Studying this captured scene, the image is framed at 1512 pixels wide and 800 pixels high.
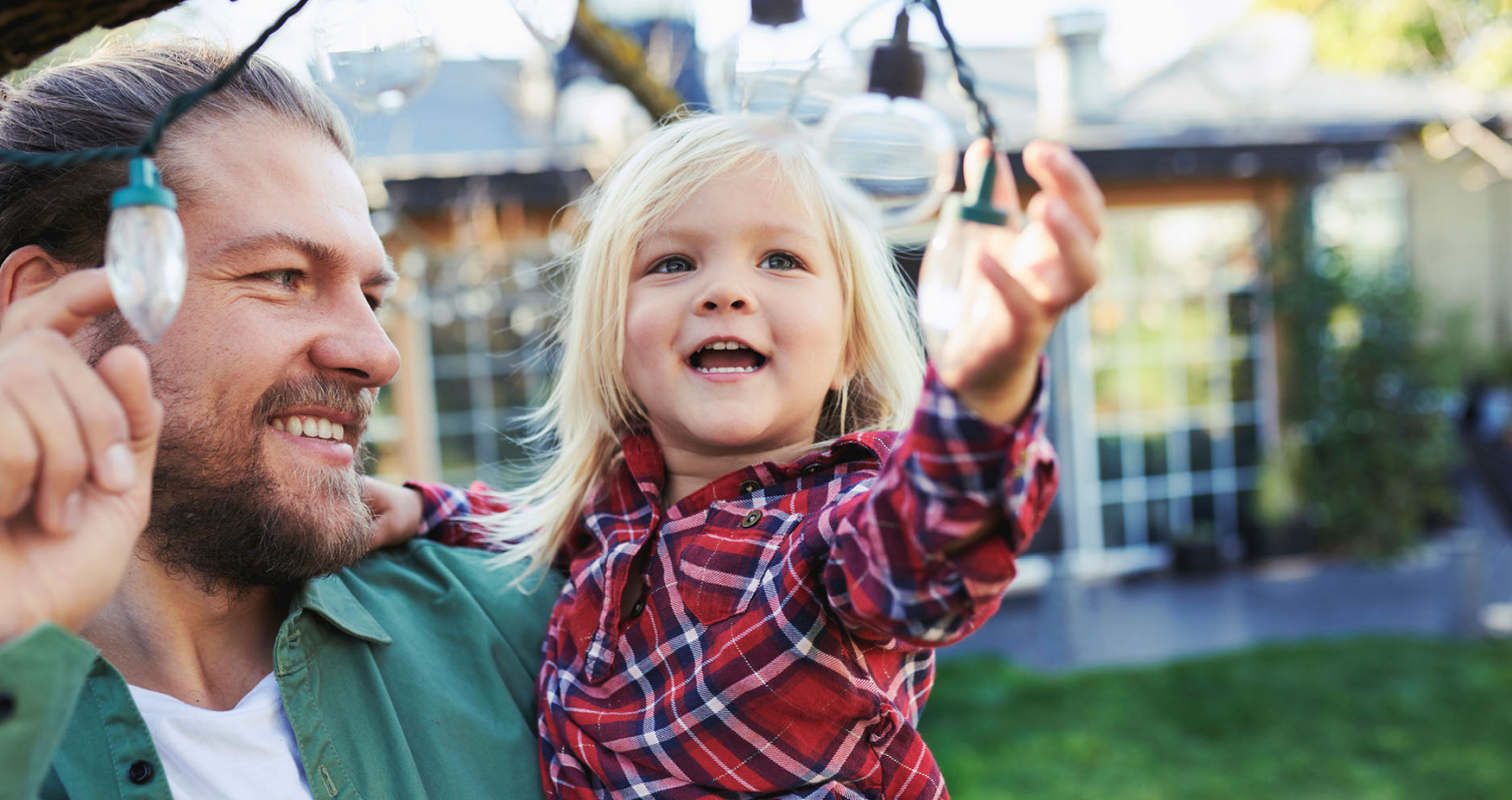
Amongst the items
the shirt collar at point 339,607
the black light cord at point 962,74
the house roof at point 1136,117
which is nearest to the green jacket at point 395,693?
the shirt collar at point 339,607

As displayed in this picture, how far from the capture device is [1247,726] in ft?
15.9

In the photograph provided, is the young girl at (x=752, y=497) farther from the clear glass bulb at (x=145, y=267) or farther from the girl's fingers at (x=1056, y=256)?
the clear glass bulb at (x=145, y=267)

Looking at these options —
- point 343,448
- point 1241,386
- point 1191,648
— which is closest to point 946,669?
point 1191,648

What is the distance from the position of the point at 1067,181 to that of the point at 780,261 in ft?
2.51

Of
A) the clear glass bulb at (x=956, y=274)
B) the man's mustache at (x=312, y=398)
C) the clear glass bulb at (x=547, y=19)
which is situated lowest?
the man's mustache at (x=312, y=398)

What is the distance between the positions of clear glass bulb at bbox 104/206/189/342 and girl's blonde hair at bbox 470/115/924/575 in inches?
33.8

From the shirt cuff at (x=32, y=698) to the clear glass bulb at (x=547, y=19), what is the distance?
910 mm

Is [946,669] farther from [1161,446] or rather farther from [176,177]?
[176,177]

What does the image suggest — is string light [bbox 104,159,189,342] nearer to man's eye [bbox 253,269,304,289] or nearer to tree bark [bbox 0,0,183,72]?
tree bark [bbox 0,0,183,72]

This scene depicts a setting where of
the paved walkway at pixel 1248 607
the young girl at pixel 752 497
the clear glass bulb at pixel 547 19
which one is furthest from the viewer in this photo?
A: the paved walkway at pixel 1248 607

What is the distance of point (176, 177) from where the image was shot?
1.36m

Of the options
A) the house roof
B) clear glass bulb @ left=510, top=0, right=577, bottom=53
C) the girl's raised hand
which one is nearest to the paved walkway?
the house roof

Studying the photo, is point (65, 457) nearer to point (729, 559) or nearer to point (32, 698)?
point (32, 698)

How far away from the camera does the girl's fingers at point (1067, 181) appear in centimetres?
81
